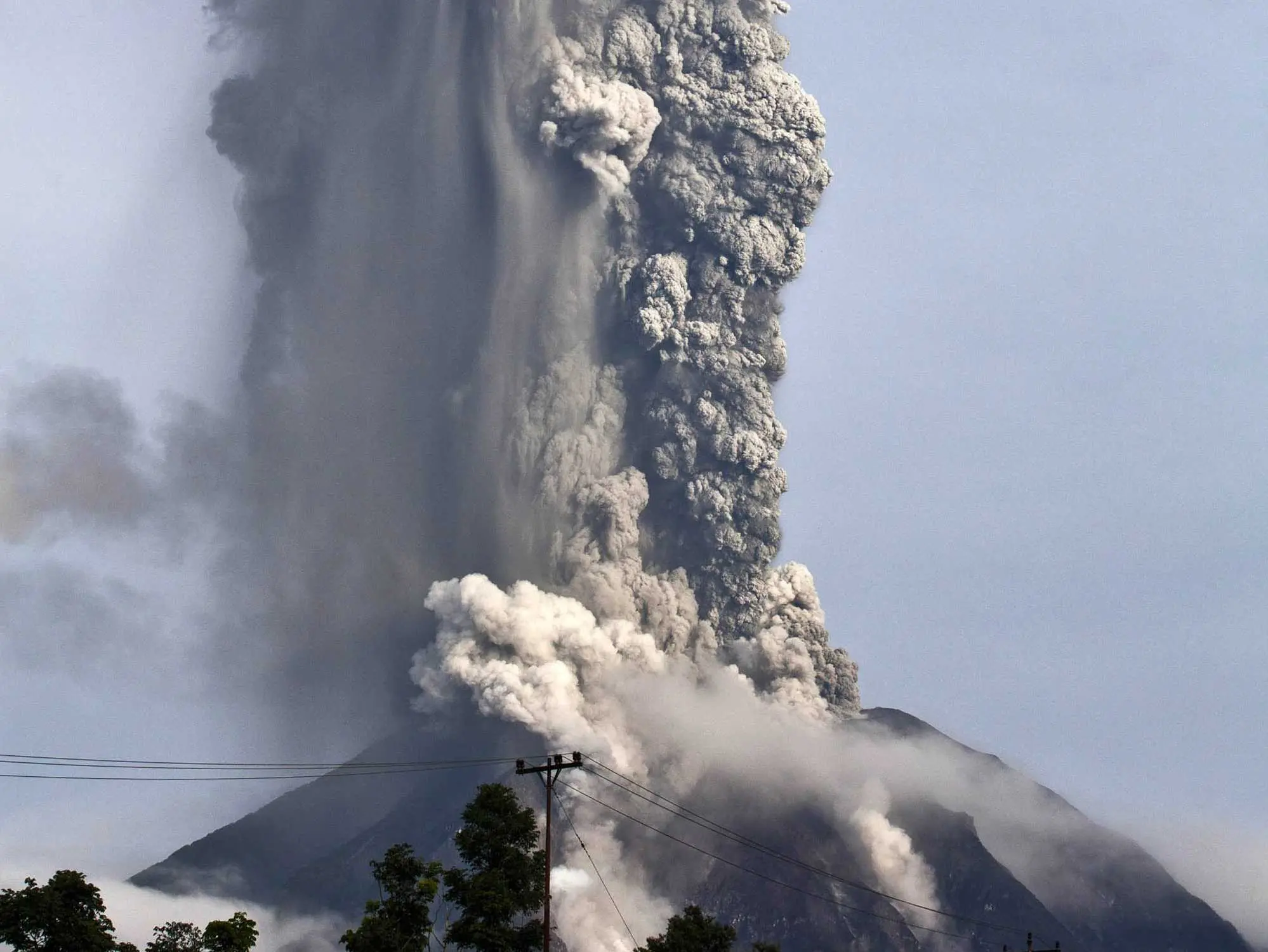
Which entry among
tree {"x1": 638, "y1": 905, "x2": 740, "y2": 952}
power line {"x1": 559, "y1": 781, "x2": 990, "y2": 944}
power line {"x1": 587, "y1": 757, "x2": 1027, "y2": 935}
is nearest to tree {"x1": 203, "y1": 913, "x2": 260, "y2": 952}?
tree {"x1": 638, "y1": 905, "x2": 740, "y2": 952}

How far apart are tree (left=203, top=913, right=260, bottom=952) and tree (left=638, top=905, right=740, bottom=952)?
1173cm

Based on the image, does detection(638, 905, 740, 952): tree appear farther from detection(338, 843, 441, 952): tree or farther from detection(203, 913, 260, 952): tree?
detection(203, 913, 260, 952): tree

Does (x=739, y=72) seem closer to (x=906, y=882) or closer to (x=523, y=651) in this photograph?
(x=523, y=651)

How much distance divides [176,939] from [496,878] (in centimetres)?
915

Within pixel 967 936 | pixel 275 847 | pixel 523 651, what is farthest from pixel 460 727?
pixel 967 936

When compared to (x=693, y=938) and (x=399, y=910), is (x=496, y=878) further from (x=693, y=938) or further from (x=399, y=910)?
(x=693, y=938)

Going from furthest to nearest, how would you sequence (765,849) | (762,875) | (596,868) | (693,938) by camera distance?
(765,849), (762,875), (596,868), (693,938)

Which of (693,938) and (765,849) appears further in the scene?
(765,849)

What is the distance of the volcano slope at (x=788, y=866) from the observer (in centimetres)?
13588

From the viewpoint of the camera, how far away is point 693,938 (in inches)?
2330

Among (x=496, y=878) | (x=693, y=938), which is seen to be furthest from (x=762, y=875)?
(x=496, y=878)

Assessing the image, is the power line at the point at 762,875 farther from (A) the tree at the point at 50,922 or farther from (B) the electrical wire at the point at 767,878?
(A) the tree at the point at 50,922

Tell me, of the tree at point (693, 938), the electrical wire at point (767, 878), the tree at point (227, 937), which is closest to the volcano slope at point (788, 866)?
the electrical wire at point (767, 878)

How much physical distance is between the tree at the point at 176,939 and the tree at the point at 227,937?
44cm
